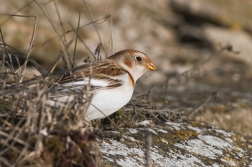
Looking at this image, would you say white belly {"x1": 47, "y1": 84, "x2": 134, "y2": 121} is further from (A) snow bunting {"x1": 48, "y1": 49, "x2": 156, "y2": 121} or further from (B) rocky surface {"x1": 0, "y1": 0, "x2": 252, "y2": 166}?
(B) rocky surface {"x1": 0, "y1": 0, "x2": 252, "y2": 166}

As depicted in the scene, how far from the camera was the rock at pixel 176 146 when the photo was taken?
3828mm

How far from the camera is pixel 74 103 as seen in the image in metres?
3.34

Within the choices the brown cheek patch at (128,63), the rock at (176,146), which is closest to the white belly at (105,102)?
the rock at (176,146)

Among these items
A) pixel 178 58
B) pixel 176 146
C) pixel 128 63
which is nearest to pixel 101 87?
pixel 176 146

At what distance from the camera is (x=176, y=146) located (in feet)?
14.1

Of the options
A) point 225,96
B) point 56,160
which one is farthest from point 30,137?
point 225,96

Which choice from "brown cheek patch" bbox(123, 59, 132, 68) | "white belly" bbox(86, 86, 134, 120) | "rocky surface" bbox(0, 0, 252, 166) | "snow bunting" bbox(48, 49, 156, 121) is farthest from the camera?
"brown cheek patch" bbox(123, 59, 132, 68)

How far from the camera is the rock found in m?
3.83

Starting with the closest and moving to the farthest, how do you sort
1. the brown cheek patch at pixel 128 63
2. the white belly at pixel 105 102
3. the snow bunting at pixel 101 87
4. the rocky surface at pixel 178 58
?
the snow bunting at pixel 101 87 < the white belly at pixel 105 102 < the rocky surface at pixel 178 58 < the brown cheek patch at pixel 128 63

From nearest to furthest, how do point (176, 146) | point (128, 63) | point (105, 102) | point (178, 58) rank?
point (105, 102) → point (176, 146) → point (128, 63) → point (178, 58)

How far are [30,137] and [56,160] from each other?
197 millimetres

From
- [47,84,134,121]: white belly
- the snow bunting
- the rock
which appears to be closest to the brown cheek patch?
the snow bunting

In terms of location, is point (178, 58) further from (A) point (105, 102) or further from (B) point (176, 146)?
(A) point (105, 102)

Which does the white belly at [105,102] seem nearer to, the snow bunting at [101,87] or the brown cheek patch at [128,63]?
the snow bunting at [101,87]
